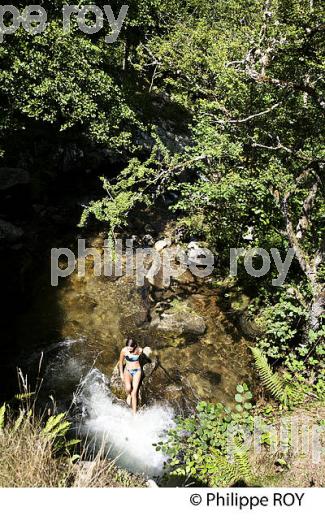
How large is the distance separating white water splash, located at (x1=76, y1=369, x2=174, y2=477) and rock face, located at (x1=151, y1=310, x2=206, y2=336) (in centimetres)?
258

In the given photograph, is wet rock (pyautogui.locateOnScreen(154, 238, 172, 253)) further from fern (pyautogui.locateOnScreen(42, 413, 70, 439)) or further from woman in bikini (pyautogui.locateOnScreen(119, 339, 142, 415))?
fern (pyautogui.locateOnScreen(42, 413, 70, 439))

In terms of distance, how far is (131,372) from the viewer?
909cm

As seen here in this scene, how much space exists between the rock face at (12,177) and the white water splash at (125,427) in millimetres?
10238

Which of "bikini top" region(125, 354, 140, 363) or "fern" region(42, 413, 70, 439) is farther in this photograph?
"bikini top" region(125, 354, 140, 363)

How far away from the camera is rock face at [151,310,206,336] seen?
11.1 meters

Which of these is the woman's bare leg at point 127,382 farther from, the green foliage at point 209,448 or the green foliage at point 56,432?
the green foliage at point 56,432

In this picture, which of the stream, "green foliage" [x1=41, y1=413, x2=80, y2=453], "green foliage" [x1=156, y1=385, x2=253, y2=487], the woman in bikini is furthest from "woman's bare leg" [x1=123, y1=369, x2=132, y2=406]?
"green foliage" [x1=41, y1=413, x2=80, y2=453]

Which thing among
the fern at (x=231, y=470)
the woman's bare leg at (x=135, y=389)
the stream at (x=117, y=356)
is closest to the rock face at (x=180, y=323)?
the stream at (x=117, y=356)

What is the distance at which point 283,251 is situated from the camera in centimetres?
1022

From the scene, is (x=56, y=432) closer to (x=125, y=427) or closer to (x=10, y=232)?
(x=125, y=427)

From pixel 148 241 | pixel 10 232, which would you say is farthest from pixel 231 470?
pixel 10 232

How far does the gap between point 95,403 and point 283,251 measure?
20.0 feet

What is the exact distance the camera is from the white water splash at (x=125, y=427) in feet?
24.8

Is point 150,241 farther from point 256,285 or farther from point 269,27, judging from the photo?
point 269,27
